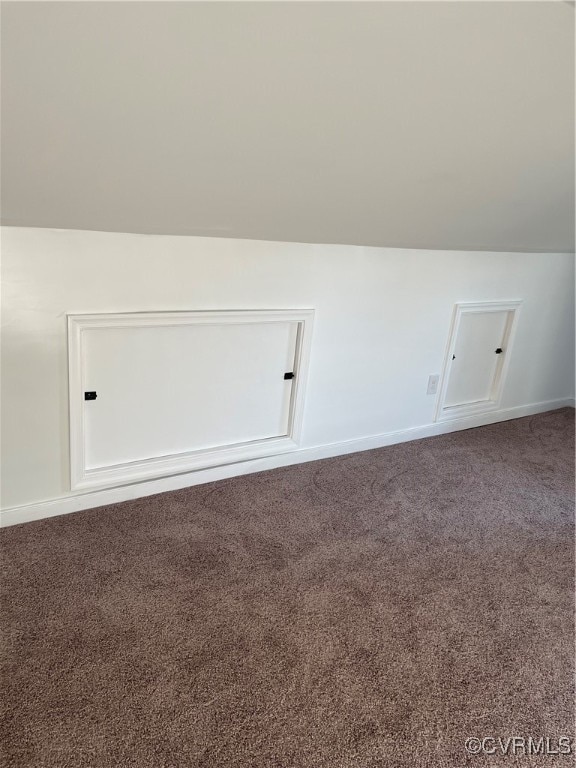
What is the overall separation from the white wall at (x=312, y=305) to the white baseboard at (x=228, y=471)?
1.7 inches

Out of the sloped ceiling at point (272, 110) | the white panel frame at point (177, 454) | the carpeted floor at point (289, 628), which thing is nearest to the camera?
the sloped ceiling at point (272, 110)

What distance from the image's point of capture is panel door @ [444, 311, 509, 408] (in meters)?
3.29

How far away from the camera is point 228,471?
8.62 feet

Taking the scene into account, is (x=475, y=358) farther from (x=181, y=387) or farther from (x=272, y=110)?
(x=272, y=110)

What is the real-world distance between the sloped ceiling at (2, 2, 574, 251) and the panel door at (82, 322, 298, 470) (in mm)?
445

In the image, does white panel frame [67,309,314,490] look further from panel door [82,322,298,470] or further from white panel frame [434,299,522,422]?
white panel frame [434,299,522,422]

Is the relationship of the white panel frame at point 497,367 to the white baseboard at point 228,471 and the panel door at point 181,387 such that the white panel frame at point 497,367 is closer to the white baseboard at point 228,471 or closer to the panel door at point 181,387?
the white baseboard at point 228,471

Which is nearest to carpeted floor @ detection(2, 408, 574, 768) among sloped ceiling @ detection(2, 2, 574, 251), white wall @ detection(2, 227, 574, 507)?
white wall @ detection(2, 227, 574, 507)

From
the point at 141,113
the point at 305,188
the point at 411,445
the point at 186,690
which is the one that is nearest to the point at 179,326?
the point at 305,188

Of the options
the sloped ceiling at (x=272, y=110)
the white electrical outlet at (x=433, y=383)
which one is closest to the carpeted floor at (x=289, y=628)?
the white electrical outlet at (x=433, y=383)

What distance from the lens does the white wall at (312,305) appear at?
1.98 metres

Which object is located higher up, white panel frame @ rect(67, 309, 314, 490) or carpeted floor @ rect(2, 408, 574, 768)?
white panel frame @ rect(67, 309, 314, 490)

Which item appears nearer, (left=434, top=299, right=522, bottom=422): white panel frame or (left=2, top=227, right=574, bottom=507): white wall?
(left=2, top=227, right=574, bottom=507): white wall

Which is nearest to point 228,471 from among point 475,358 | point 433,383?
point 433,383
